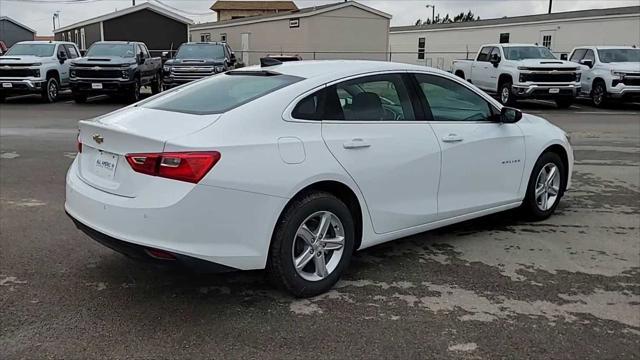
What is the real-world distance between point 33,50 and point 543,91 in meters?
16.4

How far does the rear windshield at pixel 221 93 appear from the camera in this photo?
4.09 meters

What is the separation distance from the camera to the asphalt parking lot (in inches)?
137

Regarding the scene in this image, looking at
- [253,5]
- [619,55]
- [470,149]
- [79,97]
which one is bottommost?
[79,97]

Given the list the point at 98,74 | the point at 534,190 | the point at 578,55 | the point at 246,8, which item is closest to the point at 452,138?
the point at 534,190

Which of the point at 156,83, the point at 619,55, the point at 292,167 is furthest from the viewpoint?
the point at 156,83

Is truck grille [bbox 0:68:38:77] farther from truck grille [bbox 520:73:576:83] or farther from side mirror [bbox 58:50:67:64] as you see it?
truck grille [bbox 520:73:576:83]

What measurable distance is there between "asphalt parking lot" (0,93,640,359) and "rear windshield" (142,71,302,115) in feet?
A: 4.13

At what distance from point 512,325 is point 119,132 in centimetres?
Result: 273

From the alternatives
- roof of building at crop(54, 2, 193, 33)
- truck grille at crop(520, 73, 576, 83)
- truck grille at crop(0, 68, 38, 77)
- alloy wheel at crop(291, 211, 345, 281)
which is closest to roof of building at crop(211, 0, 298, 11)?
roof of building at crop(54, 2, 193, 33)

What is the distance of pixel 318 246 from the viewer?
4.12 meters

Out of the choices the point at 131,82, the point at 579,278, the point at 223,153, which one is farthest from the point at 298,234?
the point at 131,82

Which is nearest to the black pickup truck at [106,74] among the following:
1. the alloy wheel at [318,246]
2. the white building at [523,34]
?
the alloy wheel at [318,246]

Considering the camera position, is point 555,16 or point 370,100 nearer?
point 370,100

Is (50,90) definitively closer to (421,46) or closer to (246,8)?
(421,46)
